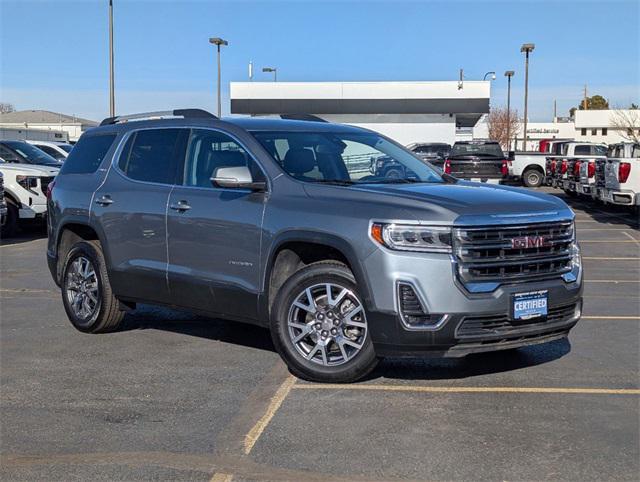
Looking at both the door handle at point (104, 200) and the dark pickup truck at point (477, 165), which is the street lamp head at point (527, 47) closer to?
the dark pickup truck at point (477, 165)

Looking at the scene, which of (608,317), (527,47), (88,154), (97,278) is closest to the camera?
(97,278)

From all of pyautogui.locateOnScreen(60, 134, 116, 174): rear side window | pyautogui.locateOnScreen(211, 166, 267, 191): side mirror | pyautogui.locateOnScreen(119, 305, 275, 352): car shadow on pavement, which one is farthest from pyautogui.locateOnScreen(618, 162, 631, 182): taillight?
pyautogui.locateOnScreen(211, 166, 267, 191): side mirror

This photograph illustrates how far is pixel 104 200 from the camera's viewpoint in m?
7.59

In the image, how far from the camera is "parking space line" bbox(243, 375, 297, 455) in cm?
488

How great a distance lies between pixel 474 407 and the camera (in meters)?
5.50

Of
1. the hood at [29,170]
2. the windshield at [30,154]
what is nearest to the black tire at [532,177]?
the windshield at [30,154]

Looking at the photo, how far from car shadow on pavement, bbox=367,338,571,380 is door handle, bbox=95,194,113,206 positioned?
9.31 ft

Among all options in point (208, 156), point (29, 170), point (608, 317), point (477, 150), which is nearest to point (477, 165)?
point (477, 150)

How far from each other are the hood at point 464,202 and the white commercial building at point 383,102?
41.3 m

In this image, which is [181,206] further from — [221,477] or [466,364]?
[221,477]

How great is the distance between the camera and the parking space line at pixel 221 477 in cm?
433

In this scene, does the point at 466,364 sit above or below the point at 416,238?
below

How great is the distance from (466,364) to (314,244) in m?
1.63

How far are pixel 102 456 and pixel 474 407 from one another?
236 centimetres
